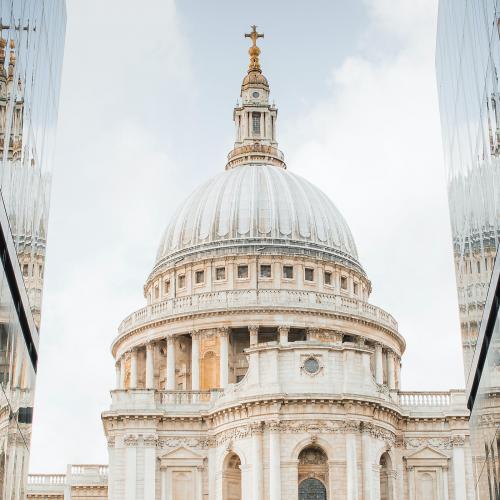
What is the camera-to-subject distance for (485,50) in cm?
3189

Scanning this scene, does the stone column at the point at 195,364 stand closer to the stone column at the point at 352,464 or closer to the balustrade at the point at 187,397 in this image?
the balustrade at the point at 187,397

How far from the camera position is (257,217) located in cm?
9044

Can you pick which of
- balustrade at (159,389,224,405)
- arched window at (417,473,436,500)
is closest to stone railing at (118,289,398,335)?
balustrade at (159,389,224,405)

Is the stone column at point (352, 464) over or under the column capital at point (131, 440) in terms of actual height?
under

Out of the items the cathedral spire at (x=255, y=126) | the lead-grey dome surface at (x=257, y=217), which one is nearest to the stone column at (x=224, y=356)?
the lead-grey dome surface at (x=257, y=217)

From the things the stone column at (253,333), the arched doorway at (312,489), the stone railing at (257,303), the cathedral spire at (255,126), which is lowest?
the arched doorway at (312,489)

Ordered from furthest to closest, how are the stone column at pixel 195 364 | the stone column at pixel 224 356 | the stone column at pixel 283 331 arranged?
the stone column at pixel 283 331, the stone column at pixel 195 364, the stone column at pixel 224 356

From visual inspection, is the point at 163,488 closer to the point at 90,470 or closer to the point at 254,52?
the point at 90,470

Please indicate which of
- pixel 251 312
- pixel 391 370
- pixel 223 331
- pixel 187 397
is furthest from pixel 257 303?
pixel 187 397

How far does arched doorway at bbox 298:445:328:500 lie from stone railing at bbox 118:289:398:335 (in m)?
18.1

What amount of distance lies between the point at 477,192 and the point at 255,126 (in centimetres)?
6390

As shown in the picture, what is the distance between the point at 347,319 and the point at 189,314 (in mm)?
11433

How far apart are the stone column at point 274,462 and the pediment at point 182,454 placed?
5989mm

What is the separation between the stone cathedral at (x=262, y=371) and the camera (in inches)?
2569
